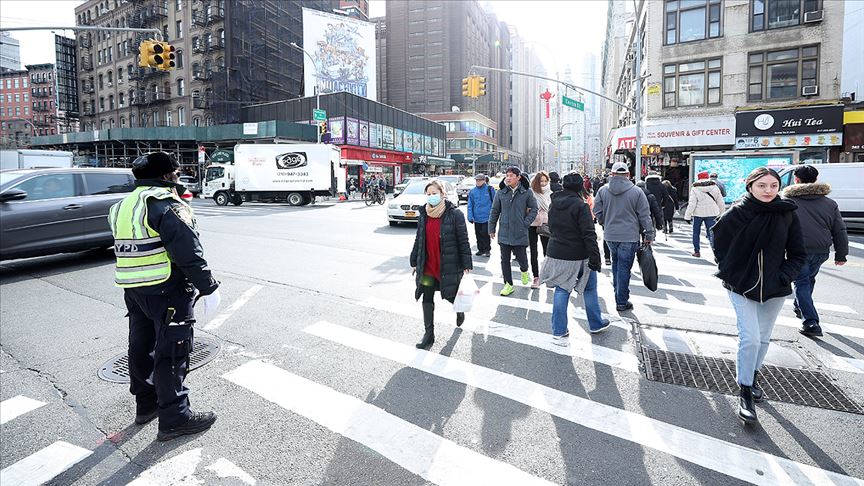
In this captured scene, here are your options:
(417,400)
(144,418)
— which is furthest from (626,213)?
(144,418)

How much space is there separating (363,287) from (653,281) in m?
4.25

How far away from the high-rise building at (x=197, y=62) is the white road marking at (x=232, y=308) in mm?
47227

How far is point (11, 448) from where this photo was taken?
11.2 feet

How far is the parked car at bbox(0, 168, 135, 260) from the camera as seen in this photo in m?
8.88

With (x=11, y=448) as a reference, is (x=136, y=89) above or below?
above

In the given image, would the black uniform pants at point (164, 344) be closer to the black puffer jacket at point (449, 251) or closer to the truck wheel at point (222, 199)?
the black puffer jacket at point (449, 251)

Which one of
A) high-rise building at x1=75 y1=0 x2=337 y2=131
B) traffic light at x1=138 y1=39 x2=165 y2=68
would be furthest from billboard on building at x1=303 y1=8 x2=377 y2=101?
traffic light at x1=138 y1=39 x2=165 y2=68

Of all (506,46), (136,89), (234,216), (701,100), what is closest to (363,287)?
(234,216)

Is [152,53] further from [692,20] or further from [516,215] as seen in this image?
[692,20]

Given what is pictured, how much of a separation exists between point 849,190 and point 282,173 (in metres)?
24.7

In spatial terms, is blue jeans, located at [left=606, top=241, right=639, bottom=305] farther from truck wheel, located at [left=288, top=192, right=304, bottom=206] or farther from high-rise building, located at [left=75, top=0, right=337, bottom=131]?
high-rise building, located at [left=75, top=0, right=337, bottom=131]

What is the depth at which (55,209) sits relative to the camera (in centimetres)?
941

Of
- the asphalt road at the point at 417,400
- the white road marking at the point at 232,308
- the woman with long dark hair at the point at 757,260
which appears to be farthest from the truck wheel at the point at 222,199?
the woman with long dark hair at the point at 757,260

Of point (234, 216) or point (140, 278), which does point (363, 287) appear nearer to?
point (140, 278)
